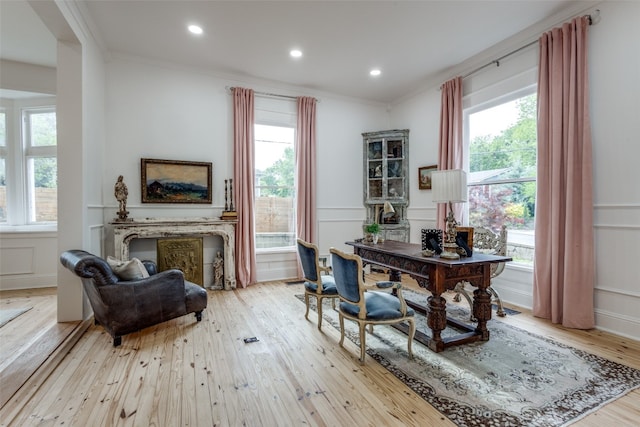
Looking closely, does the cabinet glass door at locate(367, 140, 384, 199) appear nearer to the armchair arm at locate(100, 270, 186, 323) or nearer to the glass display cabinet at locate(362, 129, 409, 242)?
the glass display cabinet at locate(362, 129, 409, 242)

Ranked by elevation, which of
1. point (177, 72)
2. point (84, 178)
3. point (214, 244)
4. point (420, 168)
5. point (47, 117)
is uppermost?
point (177, 72)

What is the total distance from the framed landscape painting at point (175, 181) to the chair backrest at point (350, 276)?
2978 millimetres

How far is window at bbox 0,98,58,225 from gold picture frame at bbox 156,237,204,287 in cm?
227

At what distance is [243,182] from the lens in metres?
4.87

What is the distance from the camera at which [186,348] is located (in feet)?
8.87

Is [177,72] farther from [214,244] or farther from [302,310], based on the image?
[302,310]

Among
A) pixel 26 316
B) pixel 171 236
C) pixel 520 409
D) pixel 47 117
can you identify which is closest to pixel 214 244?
pixel 171 236

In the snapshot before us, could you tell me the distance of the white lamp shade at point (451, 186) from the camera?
9.05ft

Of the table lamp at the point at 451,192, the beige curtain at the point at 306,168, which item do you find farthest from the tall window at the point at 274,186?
the table lamp at the point at 451,192

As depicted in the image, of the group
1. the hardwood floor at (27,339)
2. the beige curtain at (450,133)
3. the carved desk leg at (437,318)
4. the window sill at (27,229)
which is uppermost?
the beige curtain at (450,133)

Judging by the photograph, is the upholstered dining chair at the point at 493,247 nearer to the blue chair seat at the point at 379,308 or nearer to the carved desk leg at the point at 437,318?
the carved desk leg at the point at 437,318

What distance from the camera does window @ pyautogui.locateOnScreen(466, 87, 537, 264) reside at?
3844 millimetres

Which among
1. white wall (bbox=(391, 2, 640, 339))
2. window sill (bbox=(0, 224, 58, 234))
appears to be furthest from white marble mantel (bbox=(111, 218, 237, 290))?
white wall (bbox=(391, 2, 640, 339))

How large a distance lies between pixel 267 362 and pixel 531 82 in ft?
14.1
